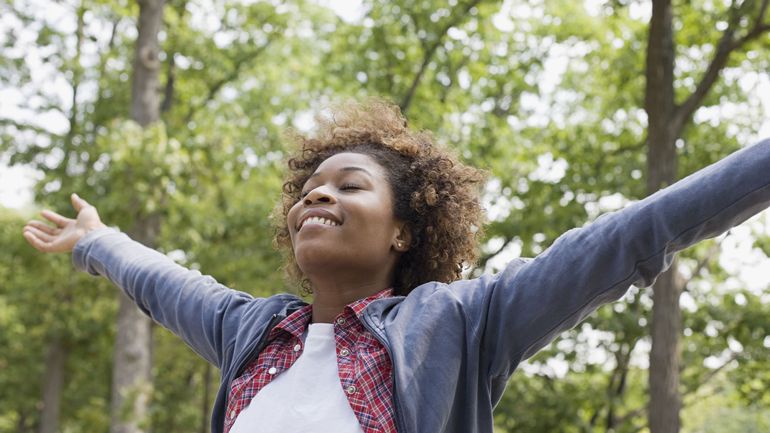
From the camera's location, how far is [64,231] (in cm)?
282

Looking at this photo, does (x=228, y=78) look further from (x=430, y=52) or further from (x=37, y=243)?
(x=37, y=243)

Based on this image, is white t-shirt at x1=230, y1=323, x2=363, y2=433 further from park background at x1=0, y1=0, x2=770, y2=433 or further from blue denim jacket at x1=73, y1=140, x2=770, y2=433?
park background at x1=0, y1=0, x2=770, y2=433

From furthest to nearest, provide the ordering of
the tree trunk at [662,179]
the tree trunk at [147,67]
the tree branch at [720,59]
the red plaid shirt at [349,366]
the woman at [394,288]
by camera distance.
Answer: the tree trunk at [147,67] → the tree branch at [720,59] → the tree trunk at [662,179] → the red plaid shirt at [349,366] → the woman at [394,288]

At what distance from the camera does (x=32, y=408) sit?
24.1 m

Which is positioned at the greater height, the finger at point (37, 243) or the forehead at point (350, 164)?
the finger at point (37, 243)

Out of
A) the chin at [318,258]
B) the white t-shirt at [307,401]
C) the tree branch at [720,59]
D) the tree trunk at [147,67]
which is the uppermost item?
the tree trunk at [147,67]

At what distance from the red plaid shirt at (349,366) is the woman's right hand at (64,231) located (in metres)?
0.96

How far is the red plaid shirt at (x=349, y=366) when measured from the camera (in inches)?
71.4

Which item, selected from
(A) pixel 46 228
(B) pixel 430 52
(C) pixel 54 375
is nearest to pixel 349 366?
(A) pixel 46 228

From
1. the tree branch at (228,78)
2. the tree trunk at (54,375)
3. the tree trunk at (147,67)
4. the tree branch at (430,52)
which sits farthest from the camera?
the tree trunk at (54,375)

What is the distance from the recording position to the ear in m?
2.19

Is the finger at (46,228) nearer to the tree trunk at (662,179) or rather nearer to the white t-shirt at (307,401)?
the white t-shirt at (307,401)

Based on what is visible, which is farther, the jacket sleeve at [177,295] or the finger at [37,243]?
the finger at [37,243]

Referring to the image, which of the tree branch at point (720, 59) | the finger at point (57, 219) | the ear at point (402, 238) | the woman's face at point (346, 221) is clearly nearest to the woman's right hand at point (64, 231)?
the finger at point (57, 219)
